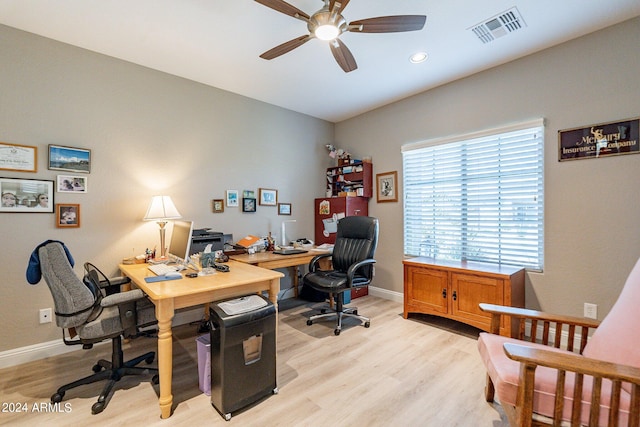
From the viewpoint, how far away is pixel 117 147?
2.80 metres

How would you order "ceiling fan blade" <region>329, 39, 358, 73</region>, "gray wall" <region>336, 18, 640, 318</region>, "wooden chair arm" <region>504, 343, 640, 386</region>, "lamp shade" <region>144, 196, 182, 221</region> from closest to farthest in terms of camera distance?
"wooden chair arm" <region>504, 343, 640, 386</region>, "ceiling fan blade" <region>329, 39, 358, 73</region>, "gray wall" <region>336, 18, 640, 318</region>, "lamp shade" <region>144, 196, 182, 221</region>

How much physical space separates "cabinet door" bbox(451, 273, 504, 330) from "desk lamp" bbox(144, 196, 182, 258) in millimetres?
2919

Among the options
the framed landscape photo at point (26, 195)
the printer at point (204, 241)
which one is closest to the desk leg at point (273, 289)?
the printer at point (204, 241)

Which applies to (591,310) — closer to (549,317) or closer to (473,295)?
(473,295)

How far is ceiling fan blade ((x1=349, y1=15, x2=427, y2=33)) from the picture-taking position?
1.83 meters

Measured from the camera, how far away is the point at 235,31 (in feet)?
7.81

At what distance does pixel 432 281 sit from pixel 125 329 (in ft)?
9.14

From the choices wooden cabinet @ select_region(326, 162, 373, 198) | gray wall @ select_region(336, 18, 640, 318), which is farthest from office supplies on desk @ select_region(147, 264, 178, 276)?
gray wall @ select_region(336, 18, 640, 318)

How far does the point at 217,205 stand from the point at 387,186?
2317 millimetres

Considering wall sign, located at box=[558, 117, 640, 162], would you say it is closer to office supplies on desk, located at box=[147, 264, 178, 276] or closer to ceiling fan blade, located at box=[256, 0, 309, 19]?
ceiling fan blade, located at box=[256, 0, 309, 19]

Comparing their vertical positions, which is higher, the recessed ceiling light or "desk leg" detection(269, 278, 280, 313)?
the recessed ceiling light

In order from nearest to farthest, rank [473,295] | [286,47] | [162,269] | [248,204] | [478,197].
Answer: [286,47] → [162,269] → [473,295] → [478,197] → [248,204]

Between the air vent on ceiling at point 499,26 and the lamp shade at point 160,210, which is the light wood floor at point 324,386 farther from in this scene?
the air vent on ceiling at point 499,26

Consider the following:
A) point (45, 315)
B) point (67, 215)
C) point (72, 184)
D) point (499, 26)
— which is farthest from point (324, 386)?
point (499, 26)
